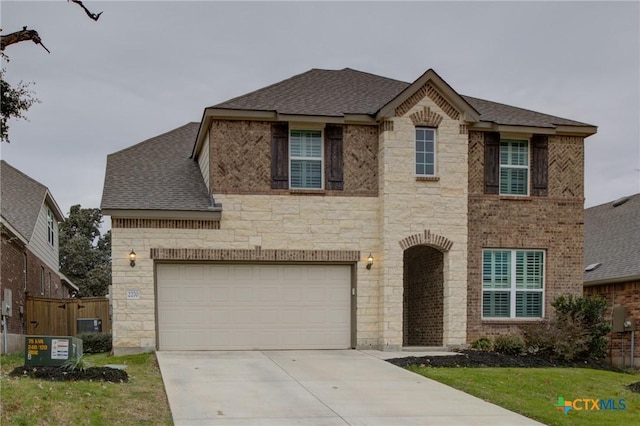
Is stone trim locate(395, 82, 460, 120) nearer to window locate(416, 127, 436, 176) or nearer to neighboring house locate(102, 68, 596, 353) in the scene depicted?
neighboring house locate(102, 68, 596, 353)

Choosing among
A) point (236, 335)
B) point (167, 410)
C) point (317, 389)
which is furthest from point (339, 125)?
point (167, 410)

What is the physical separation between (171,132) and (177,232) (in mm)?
6279

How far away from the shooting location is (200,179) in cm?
1805

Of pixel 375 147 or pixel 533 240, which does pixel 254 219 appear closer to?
pixel 375 147

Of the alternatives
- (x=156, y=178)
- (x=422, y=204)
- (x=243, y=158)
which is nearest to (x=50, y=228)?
(x=156, y=178)

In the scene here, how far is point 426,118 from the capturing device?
16.8 metres

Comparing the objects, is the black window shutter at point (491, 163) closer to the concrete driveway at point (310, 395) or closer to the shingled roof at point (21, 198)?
the concrete driveway at point (310, 395)

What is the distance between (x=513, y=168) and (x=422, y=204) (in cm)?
296

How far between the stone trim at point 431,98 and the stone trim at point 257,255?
151 inches

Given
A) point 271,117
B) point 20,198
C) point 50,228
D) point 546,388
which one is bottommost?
point 546,388

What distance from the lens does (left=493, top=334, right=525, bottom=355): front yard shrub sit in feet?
54.4

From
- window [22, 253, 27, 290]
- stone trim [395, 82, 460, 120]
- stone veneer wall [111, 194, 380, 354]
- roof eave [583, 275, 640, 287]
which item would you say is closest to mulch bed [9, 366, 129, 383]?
stone veneer wall [111, 194, 380, 354]

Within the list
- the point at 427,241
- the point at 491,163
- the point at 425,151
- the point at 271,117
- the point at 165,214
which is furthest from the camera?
the point at 491,163

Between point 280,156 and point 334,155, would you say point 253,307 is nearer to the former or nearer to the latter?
point 280,156
